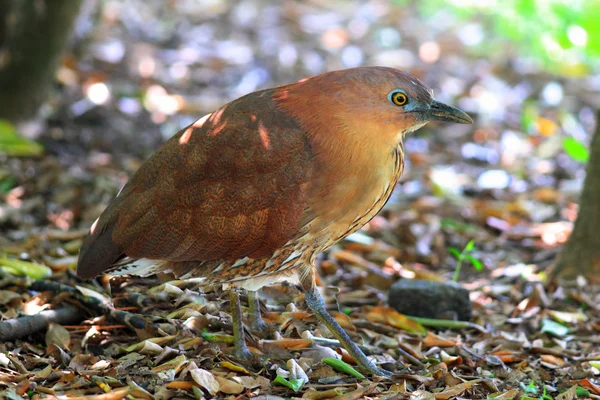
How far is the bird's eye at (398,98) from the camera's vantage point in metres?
3.72

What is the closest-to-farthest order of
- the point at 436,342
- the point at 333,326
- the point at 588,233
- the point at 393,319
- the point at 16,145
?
the point at 333,326 < the point at 436,342 < the point at 393,319 < the point at 588,233 < the point at 16,145

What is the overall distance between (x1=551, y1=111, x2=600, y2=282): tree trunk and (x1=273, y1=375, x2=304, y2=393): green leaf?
7.52 feet

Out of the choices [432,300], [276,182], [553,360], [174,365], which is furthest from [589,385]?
[174,365]

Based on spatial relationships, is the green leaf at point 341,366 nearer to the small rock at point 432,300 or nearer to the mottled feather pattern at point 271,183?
the mottled feather pattern at point 271,183

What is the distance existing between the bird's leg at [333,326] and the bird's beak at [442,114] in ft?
3.06

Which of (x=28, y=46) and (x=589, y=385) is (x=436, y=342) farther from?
(x=28, y=46)

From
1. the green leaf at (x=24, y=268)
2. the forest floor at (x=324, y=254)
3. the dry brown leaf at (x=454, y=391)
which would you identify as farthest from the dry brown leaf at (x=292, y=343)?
the green leaf at (x=24, y=268)

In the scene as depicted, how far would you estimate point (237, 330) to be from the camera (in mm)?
3986

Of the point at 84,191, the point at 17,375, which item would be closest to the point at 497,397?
the point at 17,375

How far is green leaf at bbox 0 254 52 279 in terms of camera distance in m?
4.52

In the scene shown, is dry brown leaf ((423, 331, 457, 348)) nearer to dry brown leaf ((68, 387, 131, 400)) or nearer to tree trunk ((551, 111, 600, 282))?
tree trunk ((551, 111, 600, 282))

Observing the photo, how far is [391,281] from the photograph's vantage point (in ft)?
16.7

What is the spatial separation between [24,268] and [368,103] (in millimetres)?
2246

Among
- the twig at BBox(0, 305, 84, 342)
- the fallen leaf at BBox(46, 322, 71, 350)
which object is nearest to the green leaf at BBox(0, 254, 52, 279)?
the twig at BBox(0, 305, 84, 342)
